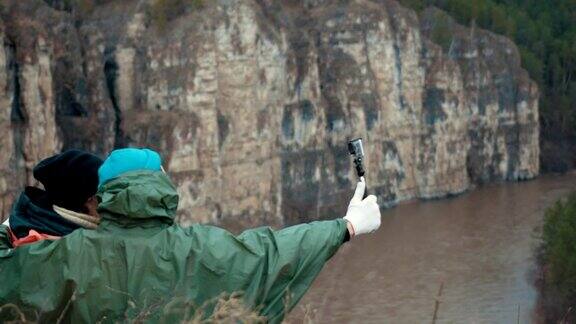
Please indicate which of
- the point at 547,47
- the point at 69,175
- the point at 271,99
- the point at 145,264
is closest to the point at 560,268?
the point at 271,99

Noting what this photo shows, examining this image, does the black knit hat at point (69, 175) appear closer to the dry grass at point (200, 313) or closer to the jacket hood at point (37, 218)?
the jacket hood at point (37, 218)

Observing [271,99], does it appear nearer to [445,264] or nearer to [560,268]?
[445,264]

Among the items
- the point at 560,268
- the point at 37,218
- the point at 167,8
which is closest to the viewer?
the point at 37,218

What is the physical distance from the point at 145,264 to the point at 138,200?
0.15 m

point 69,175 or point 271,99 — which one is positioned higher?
point 69,175

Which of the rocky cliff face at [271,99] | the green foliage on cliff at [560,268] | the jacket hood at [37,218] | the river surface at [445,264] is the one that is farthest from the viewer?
the rocky cliff face at [271,99]

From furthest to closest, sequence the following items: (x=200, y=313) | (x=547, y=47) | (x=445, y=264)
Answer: (x=547, y=47) → (x=445, y=264) → (x=200, y=313)

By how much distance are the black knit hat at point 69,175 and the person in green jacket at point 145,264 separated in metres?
0.38

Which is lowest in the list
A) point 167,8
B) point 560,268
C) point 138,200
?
point 560,268

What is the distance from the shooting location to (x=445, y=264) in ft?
91.1

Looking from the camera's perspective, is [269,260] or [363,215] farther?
[363,215]

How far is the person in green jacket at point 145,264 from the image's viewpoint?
305 cm

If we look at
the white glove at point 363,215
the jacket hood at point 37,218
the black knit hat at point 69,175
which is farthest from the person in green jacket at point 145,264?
the black knit hat at point 69,175

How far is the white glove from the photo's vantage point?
10.7 feet
